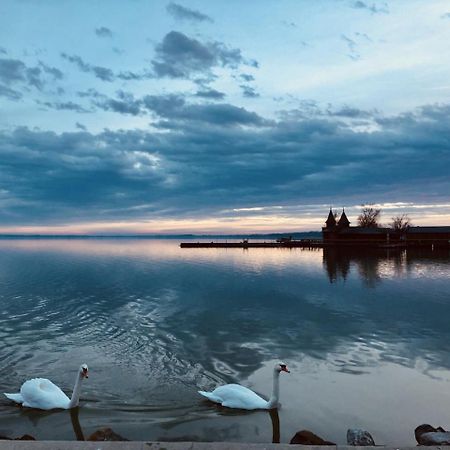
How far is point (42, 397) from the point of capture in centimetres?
1090

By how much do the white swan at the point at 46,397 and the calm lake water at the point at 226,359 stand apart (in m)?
0.23

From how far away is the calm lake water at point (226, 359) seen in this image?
414 inches

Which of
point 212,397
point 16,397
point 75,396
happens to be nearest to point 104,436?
point 75,396

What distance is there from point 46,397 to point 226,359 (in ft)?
22.7

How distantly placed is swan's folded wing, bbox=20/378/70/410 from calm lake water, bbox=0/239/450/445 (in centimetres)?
23

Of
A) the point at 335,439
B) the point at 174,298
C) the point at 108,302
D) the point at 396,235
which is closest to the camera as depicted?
the point at 335,439

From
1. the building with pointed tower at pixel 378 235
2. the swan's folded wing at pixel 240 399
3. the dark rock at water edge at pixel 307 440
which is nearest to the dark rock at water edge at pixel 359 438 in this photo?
the dark rock at water edge at pixel 307 440

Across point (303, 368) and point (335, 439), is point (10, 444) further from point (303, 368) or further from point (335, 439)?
point (303, 368)

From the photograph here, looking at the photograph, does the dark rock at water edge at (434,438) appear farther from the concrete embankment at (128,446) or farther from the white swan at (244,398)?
the white swan at (244,398)

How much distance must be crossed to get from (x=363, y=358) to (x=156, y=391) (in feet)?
27.0

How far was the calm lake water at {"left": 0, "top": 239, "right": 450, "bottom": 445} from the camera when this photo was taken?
10516 millimetres

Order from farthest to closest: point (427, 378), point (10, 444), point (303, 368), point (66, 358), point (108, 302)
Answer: point (108, 302)
point (66, 358)
point (303, 368)
point (427, 378)
point (10, 444)

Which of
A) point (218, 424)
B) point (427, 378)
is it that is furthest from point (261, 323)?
point (218, 424)

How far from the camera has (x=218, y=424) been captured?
34.0ft
